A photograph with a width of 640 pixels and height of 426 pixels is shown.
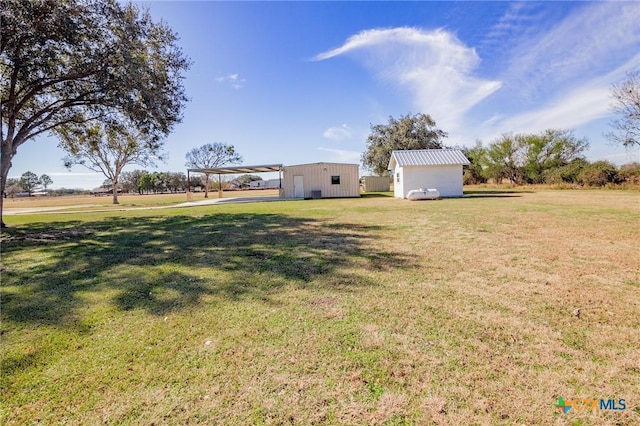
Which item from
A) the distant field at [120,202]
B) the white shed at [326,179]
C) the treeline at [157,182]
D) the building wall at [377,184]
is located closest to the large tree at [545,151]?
the building wall at [377,184]

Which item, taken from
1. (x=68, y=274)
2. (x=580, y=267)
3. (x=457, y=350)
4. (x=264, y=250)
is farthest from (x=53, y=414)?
(x=580, y=267)

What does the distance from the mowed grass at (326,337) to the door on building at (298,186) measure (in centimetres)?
1940

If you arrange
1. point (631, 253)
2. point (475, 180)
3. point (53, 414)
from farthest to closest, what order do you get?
point (475, 180)
point (631, 253)
point (53, 414)

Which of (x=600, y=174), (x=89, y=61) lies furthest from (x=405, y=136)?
(x=89, y=61)

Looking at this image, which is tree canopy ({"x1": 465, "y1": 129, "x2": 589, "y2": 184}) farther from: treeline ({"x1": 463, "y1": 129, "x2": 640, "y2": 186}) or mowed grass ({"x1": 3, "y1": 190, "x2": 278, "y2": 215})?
mowed grass ({"x1": 3, "y1": 190, "x2": 278, "y2": 215})

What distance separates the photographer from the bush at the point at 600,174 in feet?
76.4

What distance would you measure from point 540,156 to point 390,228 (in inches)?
1269

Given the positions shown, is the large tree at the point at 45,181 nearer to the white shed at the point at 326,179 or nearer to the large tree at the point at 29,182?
the large tree at the point at 29,182

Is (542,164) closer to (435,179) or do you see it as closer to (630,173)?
(630,173)

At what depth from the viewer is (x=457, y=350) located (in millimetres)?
2340

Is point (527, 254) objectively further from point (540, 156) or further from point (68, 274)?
point (540, 156)

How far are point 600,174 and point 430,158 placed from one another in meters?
15.8

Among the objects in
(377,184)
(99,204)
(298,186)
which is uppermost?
(377,184)

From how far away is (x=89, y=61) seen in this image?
8.77 meters
